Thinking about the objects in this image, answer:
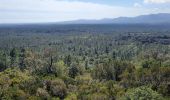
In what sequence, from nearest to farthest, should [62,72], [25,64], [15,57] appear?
[62,72]
[25,64]
[15,57]

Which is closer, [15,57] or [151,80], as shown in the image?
[151,80]

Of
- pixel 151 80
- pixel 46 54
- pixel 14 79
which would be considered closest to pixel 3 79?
pixel 14 79

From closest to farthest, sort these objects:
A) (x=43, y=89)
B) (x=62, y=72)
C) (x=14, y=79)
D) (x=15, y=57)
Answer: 1. (x=43, y=89)
2. (x=14, y=79)
3. (x=62, y=72)
4. (x=15, y=57)

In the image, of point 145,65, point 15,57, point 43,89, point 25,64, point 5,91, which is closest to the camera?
point 5,91

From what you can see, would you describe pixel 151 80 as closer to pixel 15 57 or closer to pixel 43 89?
pixel 43 89

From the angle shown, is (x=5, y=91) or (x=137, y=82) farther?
(x=137, y=82)

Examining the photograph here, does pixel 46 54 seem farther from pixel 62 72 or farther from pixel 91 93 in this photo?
pixel 91 93

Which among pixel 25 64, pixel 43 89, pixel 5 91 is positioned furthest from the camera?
pixel 25 64

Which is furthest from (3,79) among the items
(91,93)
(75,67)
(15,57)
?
(15,57)
